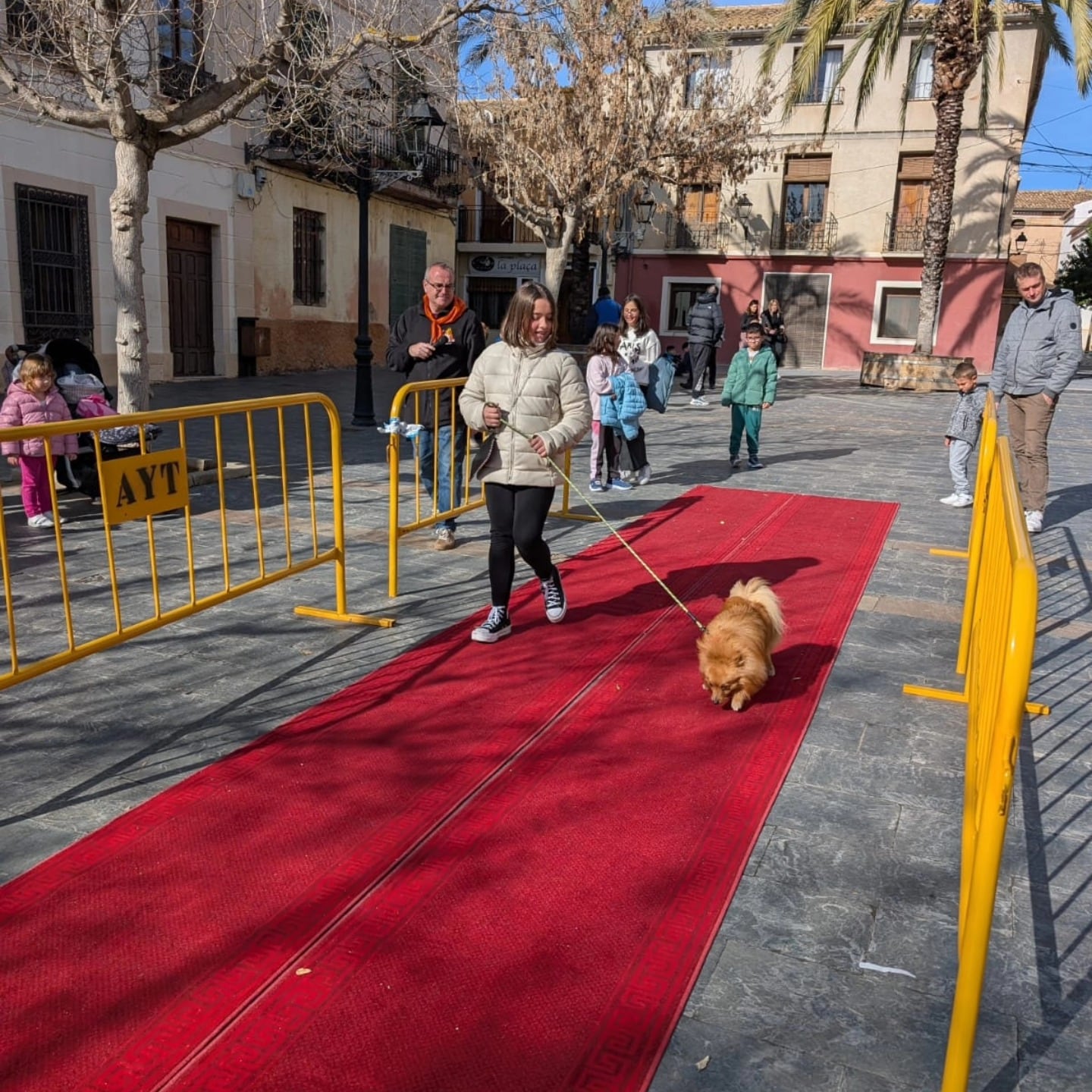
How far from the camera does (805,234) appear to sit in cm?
3173

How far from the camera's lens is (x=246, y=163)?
19.7 m

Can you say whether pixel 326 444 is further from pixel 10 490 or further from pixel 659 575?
pixel 659 575

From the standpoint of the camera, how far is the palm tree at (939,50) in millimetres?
19172

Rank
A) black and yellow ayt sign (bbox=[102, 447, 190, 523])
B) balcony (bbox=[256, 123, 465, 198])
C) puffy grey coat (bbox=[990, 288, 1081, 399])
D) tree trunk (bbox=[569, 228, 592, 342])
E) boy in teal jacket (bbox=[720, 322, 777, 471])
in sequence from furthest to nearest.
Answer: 1. tree trunk (bbox=[569, 228, 592, 342])
2. balcony (bbox=[256, 123, 465, 198])
3. boy in teal jacket (bbox=[720, 322, 777, 471])
4. puffy grey coat (bbox=[990, 288, 1081, 399])
5. black and yellow ayt sign (bbox=[102, 447, 190, 523])

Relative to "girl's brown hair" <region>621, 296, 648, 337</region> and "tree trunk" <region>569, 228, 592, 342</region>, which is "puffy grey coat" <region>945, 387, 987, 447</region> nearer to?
"girl's brown hair" <region>621, 296, 648, 337</region>

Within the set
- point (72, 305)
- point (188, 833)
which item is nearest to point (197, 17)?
point (72, 305)

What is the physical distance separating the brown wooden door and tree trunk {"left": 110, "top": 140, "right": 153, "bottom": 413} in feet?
32.1

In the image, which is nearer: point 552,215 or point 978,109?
point 552,215

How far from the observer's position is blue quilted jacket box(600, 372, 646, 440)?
875 cm

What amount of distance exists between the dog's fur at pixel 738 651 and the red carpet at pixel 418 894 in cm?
14

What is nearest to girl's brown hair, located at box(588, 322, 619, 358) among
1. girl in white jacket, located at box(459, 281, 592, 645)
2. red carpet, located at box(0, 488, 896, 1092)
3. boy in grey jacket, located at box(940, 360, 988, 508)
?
boy in grey jacket, located at box(940, 360, 988, 508)

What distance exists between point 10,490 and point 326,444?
3.77 meters

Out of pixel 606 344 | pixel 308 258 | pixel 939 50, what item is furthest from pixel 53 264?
pixel 939 50

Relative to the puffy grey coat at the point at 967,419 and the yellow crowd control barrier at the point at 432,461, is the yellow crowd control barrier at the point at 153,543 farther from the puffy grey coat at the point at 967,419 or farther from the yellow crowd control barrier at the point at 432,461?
the puffy grey coat at the point at 967,419
